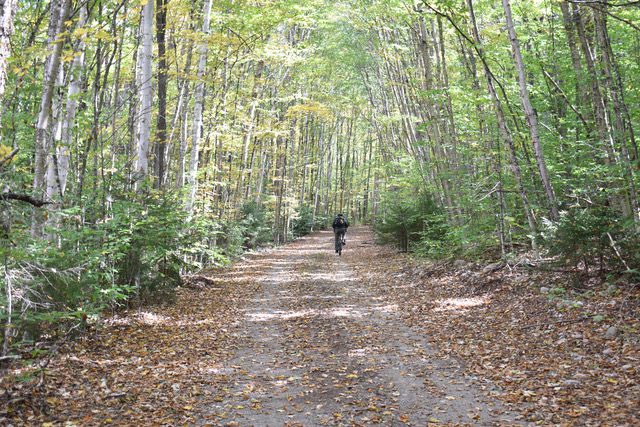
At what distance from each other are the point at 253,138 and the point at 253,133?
4.05 metres

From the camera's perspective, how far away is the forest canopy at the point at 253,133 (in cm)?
593

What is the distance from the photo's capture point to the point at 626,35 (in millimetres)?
9938

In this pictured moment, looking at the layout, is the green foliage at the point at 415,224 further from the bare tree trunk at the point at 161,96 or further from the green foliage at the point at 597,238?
the bare tree trunk at the point at 161,96

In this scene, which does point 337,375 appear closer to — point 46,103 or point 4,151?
point 4,151

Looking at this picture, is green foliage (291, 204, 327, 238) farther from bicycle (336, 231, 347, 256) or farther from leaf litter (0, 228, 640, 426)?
leaf litter (0, 228, 640, 426)

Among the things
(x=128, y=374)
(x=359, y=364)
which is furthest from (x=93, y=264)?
(x=359, y=364)

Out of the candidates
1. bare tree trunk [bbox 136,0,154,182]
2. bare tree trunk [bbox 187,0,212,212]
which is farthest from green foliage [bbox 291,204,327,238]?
bare tree trunk [bbox 136,0,154,182]

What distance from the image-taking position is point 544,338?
599cm

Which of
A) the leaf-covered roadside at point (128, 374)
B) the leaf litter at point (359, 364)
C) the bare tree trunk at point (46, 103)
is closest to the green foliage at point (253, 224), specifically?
the leaf litter at point (359, 364)

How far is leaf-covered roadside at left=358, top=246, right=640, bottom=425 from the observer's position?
14.0 feet

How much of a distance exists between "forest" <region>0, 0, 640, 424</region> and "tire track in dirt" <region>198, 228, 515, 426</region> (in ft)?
6.36

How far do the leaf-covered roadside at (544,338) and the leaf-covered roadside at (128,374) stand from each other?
313 cm

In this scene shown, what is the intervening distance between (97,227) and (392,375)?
14.9 feet

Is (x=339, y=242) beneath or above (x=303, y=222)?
beneath
